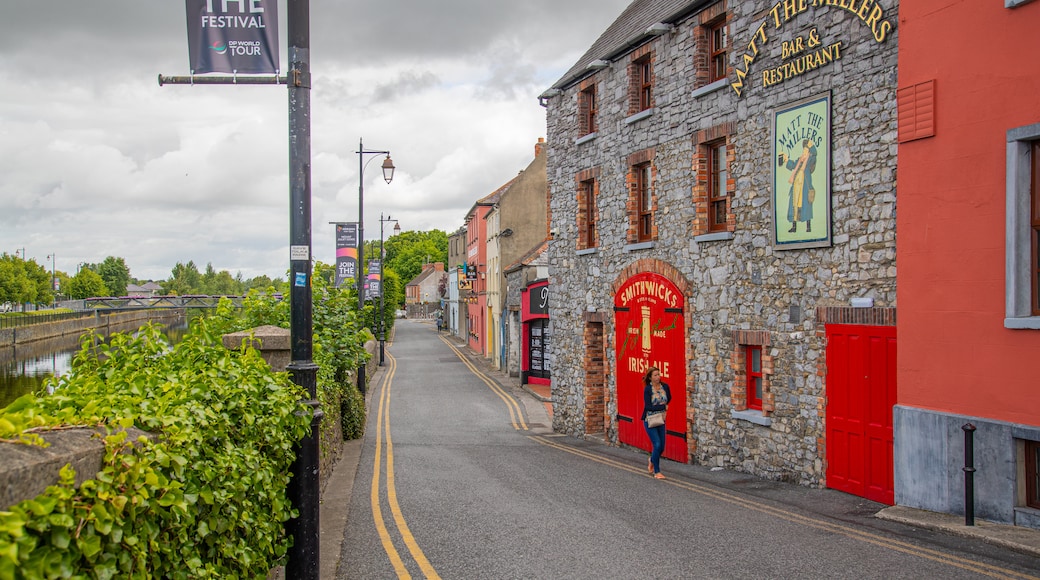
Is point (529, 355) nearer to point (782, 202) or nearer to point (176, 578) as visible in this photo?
point (782, 202)

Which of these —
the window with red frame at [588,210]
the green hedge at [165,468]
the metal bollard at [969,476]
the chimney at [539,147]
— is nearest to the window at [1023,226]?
the metal bollard at [969,476]

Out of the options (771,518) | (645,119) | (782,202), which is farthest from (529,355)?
(771,518)

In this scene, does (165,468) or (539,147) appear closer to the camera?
(165,468)

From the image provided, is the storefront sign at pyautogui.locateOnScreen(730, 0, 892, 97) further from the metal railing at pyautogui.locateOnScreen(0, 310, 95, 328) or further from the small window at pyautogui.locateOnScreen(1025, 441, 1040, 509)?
the metal railing at pyautogui.locateOnScreen(0, 310, 95, 328)

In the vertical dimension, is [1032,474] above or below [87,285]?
below

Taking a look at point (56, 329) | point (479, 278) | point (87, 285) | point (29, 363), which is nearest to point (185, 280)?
point (87, 285)

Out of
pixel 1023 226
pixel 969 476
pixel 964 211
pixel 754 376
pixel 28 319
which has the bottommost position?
pixel 28 319

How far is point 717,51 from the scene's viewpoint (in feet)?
49.2

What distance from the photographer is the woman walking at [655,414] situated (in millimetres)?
13439

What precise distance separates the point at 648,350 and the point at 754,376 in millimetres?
3352

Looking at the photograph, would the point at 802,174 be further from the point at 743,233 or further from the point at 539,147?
the point at 539,147

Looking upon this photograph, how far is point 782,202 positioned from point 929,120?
9.97 ft

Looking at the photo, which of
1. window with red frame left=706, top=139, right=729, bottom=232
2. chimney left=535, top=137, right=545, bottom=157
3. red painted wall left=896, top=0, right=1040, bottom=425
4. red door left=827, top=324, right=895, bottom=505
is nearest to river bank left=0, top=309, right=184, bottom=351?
chimney left=535, top=137, right=545, bottom=157

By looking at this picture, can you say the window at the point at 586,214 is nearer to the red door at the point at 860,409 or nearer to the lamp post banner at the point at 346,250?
the red door at the point at 860,409
